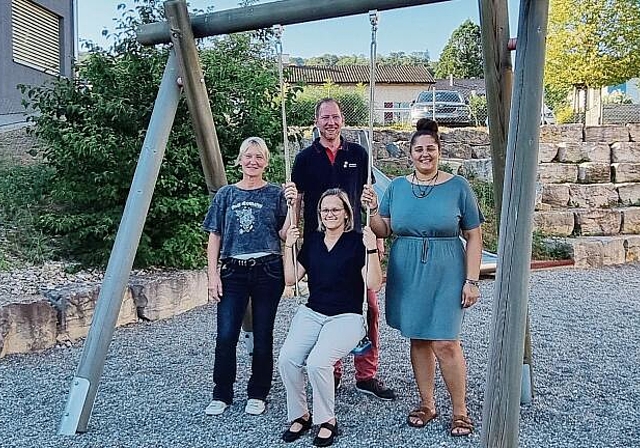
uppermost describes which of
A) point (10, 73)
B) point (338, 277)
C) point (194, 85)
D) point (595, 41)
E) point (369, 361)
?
point (595, 41)

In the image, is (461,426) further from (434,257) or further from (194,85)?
(194,85)

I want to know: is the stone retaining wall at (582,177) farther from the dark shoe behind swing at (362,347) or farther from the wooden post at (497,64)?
the dark shoe behind swing at (362,347)

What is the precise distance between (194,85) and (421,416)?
2.06 m

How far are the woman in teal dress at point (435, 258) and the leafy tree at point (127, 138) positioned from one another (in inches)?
128

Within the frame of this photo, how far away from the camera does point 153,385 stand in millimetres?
4176

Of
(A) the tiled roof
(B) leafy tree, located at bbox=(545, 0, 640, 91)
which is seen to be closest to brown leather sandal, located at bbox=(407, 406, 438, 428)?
(B) leafy tree, located at bbox=(545, 0, 640, 91)

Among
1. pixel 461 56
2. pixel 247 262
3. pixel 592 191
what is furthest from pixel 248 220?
pixel 461 56

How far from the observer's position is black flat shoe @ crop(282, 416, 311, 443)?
10.7 ft

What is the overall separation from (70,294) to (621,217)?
787 centimetres

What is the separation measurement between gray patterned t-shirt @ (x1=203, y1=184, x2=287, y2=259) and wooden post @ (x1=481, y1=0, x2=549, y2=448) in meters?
1.21

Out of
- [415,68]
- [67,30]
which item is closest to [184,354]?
[67,30]

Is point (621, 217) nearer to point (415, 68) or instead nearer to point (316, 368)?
point (316, 368)

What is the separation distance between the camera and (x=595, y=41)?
43.5 ft

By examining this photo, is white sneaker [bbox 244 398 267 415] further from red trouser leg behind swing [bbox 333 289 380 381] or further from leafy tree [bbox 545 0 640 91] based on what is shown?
leafy tree [bbox 545 0 640 91]
